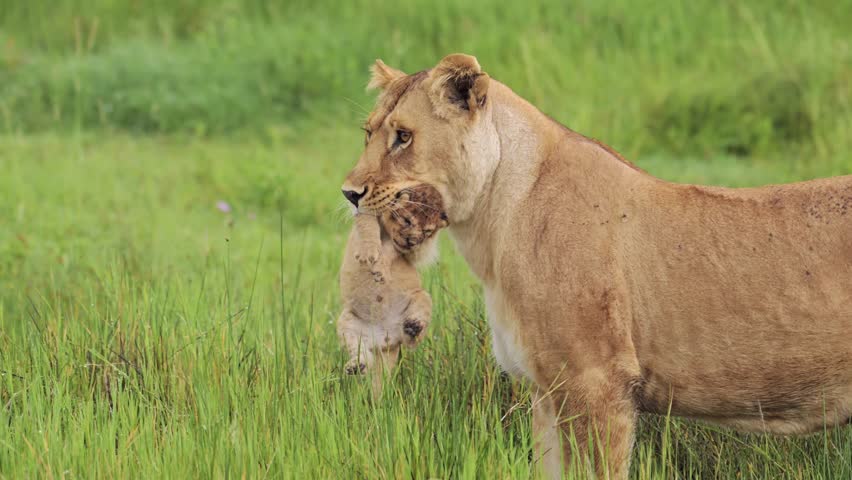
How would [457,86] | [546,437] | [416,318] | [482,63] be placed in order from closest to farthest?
Answer: [457,86], [546,437], [416,318], [482,63]

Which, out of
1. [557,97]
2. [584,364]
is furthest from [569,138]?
[557,97]

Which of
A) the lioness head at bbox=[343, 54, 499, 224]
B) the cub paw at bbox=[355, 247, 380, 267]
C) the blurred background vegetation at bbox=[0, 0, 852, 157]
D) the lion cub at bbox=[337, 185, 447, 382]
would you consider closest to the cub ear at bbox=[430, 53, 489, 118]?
the lioness head at bbox=[343, 54, 499, 224]

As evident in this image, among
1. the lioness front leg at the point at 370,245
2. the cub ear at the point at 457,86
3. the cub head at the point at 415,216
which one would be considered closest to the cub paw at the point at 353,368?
the lioness front leg at the point at 370,245

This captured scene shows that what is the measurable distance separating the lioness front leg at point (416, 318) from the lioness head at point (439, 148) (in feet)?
1.44

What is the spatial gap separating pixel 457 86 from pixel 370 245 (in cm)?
61

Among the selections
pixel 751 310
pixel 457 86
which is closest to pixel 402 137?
pixel 457 86

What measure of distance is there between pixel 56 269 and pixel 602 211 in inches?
137

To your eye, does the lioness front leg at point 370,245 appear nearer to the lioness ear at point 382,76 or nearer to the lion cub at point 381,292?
the lion cub at point 381,292

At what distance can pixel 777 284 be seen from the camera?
12.3 ft

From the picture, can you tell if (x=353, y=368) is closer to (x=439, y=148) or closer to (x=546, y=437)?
(x=546, y=437)

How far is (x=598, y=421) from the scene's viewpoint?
12.3 ft

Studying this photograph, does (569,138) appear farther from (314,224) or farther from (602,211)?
(314,224)

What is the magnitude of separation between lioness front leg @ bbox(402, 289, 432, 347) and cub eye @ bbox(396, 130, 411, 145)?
600 mm

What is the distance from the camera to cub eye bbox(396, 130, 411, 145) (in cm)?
397
